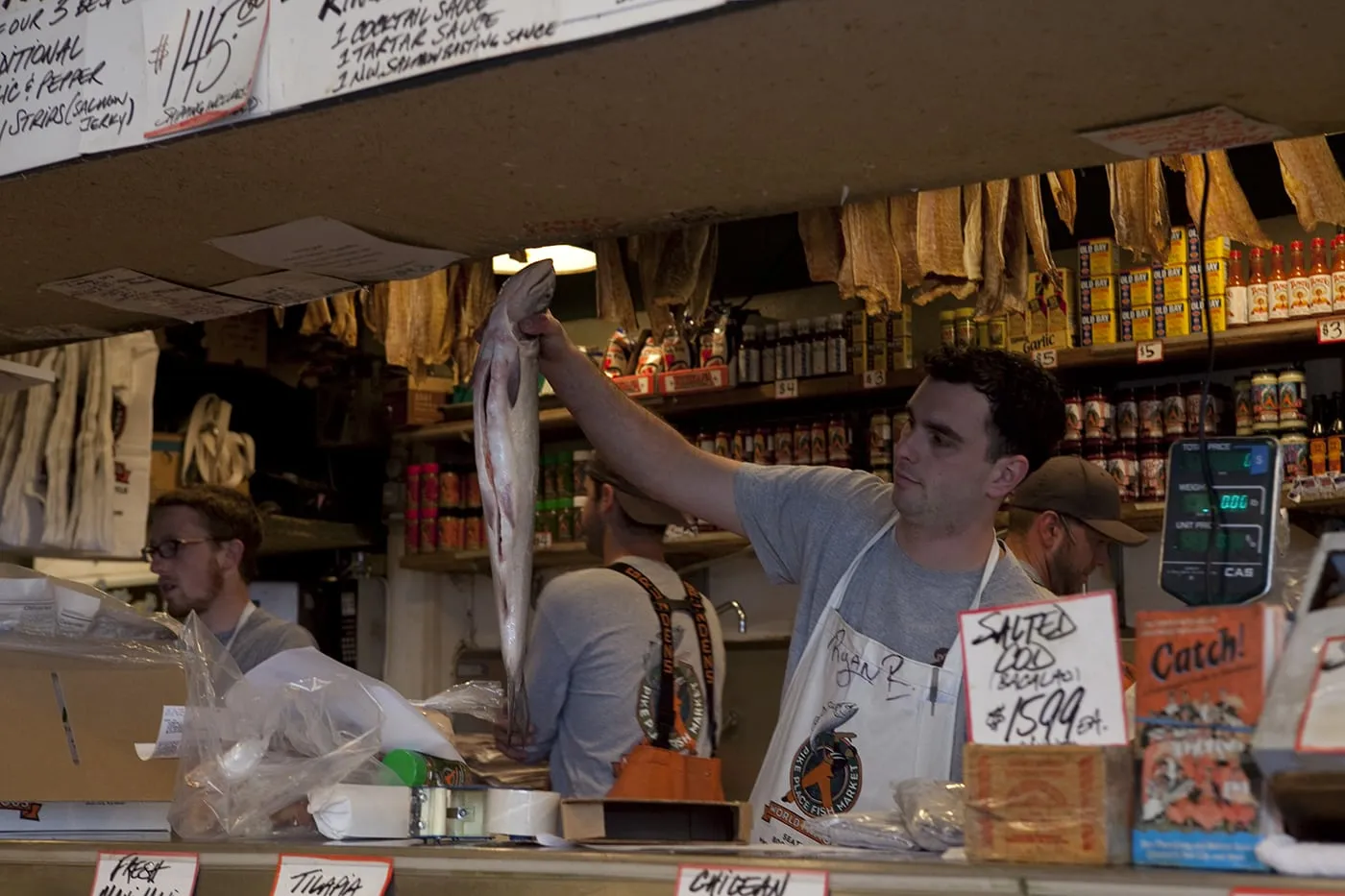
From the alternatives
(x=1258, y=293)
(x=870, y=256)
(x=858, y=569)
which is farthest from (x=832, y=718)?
(x=1258, y=293)

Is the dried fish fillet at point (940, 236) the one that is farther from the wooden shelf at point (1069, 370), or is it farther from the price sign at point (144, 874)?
the price sign at point (144, 874)

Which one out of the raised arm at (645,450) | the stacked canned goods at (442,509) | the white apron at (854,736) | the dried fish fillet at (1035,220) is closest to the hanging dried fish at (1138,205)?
the dried fish fillet at (1035,220)

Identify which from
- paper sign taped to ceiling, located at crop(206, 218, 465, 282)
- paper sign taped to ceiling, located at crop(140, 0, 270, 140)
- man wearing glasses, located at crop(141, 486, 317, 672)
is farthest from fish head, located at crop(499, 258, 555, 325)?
man wearing glasses, located at crop(141, 486, 317, 672)

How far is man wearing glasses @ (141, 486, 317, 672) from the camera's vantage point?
12.8 ft

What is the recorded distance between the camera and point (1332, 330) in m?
4.50

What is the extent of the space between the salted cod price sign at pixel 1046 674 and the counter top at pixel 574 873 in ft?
0.38

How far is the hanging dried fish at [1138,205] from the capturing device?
3328mm

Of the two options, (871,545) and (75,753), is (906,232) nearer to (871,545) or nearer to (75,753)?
(871,545)

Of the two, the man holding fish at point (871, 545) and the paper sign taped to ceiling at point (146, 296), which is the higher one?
the paper sign taped to ceiling at point (146, 296)

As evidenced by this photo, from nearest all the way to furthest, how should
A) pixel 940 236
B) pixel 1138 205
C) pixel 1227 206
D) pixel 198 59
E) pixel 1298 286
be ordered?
pixel 198 59, pixel 1138 205, pixel 1227 206, pixel 940 236, pixel 1298 286

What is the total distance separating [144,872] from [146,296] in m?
0.99

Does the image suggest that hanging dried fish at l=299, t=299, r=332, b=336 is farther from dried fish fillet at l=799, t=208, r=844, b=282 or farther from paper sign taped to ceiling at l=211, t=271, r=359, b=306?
paper sign taped to ceiling at l=211, t=271, r=359, b=306

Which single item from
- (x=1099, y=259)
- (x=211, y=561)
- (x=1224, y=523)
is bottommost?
(x=1224, y=523)

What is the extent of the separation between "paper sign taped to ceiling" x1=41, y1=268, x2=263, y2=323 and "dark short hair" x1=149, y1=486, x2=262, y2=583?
1698mm
